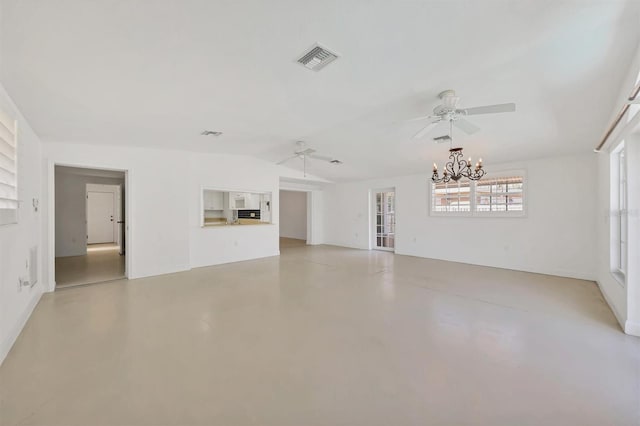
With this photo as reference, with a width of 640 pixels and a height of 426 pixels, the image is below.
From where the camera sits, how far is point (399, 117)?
393cm

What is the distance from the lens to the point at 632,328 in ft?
9.00

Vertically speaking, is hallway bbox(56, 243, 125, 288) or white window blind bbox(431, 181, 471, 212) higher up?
white window blind bbox(431, 181, 471, 212)

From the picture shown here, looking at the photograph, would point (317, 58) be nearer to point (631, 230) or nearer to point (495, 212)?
point (631, 230)

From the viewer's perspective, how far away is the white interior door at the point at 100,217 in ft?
31.3

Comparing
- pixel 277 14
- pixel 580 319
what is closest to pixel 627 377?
pixel 580 319

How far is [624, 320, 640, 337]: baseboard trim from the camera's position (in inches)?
107

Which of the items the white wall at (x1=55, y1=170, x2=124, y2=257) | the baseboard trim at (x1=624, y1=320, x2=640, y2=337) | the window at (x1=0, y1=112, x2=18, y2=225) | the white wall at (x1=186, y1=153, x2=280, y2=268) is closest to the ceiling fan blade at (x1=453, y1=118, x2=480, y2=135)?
the baseboard trim at (x1=624, y1=320, x2=640, y2=337)

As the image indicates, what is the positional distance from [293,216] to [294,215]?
8 centimetres

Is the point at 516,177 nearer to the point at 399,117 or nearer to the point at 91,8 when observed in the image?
the point at 399,117

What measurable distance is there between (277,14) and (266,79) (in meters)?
0.90

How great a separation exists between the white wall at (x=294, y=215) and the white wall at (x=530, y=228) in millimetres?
4709

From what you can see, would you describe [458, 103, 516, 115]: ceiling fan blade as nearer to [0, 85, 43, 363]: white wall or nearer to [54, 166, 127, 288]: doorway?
[0, 85, 43, 363]: white wall

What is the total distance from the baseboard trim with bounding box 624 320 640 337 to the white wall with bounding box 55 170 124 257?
32.3 ft

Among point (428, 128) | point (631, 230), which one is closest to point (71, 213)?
point (428, 128)
